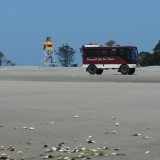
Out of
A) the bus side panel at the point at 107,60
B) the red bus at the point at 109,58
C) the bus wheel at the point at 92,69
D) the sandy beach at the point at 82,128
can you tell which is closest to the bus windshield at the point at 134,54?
the red bus at the point at 109,58

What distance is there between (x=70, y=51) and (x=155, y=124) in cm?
11035

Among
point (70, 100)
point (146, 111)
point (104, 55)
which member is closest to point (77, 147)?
point (146, 111)

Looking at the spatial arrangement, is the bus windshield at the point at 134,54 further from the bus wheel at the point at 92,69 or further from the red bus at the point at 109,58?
the bus wheel at the point at 92,69

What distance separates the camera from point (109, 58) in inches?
2240

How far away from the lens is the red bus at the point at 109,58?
186ft

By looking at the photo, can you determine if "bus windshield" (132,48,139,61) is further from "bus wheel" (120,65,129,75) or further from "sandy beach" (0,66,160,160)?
"sandy beach" (0,66,160,160)

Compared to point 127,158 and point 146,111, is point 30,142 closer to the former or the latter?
point 127,158

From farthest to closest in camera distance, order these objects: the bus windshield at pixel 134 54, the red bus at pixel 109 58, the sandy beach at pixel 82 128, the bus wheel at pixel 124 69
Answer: the bus windshield at pixel 134 54 < the red bus at pixel 109 58 < the bus wheel at pixel 124 69 < the sandy beach at pixel 82 128

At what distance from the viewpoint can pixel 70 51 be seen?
123 m

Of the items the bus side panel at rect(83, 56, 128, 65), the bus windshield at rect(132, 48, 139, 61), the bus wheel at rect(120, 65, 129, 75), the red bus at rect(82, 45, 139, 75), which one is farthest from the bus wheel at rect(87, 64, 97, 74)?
the bus windshield at rect(132, 48, 139, 61)

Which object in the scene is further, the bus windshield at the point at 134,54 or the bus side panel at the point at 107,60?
the bus windshield at the point at 134,54

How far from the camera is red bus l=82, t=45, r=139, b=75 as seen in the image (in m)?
56.7

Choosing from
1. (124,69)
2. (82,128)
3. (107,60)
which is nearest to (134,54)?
(124,69)

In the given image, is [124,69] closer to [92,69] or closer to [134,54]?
[134,54]
